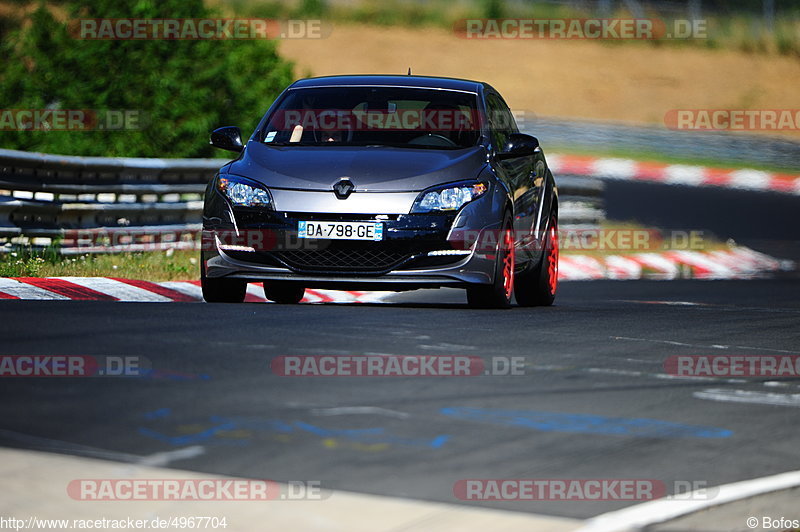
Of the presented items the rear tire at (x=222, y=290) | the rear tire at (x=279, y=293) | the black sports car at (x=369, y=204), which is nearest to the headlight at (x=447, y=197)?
the black sports car at (x=369, y=204)

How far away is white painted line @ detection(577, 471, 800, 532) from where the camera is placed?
14.9 ft

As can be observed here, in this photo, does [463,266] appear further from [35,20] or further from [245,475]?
[35,20]

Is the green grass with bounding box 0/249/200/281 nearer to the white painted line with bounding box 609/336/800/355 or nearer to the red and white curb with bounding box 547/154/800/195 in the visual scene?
the white painted line with bounding box 609/336/800/355

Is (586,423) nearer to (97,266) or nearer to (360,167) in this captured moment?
(360,167)

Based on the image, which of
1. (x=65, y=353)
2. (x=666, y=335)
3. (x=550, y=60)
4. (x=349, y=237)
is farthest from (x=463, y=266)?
(x=550, y=60)

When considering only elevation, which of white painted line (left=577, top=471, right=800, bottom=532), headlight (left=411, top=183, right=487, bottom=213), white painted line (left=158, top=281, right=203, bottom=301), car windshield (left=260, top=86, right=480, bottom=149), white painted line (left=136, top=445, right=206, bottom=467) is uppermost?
car windshield (left=260, top=86, right=480, bottom=149)

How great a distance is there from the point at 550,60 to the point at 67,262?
4332cm

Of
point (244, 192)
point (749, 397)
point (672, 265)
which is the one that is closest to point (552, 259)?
point (244, 192)

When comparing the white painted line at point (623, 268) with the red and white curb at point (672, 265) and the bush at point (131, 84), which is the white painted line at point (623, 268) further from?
the bush at point (131, 84)

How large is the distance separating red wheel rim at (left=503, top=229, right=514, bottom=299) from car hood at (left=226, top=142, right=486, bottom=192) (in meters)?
0.55

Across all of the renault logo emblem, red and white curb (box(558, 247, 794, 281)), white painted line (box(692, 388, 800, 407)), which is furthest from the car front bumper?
red and white curb (box(558, 247, 794, 281))

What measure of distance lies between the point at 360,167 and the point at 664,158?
2739 cm

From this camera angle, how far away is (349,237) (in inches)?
401

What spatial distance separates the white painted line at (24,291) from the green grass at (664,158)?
26.6 meters
